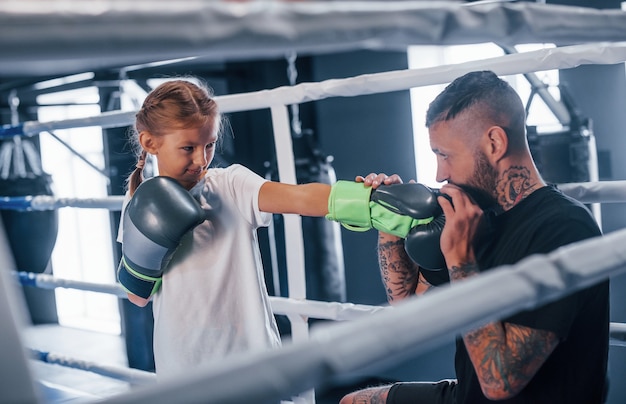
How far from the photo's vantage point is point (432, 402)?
53.6 inches

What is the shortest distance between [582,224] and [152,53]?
33.0 inches

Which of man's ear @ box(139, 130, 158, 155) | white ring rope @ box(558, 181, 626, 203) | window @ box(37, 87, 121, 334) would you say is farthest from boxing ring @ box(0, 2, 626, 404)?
window @ box(37, 87, 121, 334)

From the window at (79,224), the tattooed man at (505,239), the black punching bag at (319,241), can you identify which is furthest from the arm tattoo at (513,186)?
the window at (79,224)

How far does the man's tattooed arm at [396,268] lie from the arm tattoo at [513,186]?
26 cm

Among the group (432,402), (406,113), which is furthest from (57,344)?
(432,402)

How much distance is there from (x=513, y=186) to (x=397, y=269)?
304 millimetres

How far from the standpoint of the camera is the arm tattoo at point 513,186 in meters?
1.20

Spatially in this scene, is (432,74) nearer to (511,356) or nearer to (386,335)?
(511,356)

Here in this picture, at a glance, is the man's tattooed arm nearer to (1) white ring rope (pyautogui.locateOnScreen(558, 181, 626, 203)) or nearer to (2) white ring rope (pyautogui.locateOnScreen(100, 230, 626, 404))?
(1) white ring rope (pyautogui.locateOnScreen(558, 181, 626, 203))

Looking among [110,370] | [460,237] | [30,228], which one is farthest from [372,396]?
[30,228]

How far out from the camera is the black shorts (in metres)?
1.34

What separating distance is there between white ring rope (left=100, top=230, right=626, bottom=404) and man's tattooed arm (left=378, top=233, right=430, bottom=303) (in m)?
0.72

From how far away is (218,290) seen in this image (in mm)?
1315

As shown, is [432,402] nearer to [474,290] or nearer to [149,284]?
[149,284]
